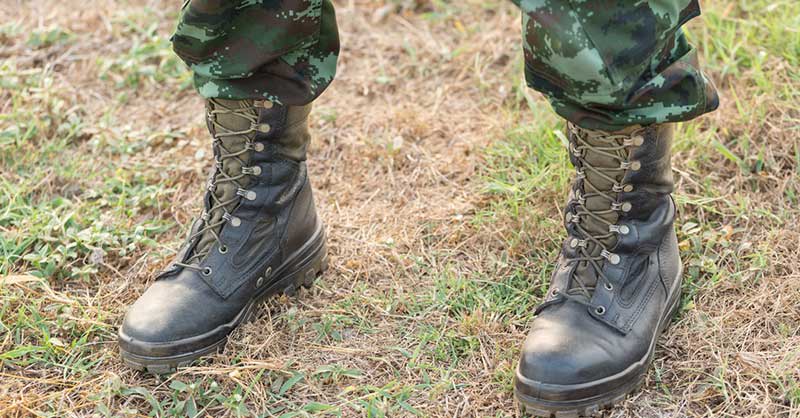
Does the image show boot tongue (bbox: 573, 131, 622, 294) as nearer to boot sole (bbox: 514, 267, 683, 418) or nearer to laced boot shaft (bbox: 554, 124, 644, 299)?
laced boot shaft (bbox: 554, 124, 644, 299)

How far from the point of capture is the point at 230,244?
1.90m

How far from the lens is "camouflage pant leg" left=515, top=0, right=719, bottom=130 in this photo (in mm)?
1476

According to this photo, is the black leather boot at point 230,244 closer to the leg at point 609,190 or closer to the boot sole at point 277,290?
the boot sole at point 277,290

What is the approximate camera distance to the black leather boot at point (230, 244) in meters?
1.81

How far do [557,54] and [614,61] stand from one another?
0.10 metres

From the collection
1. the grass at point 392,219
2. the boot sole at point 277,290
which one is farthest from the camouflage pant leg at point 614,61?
the boot sole at point 277,290

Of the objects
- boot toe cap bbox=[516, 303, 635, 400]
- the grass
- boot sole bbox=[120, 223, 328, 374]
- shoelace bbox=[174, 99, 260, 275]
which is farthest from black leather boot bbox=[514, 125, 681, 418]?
shoelace bbox=[174, 99, 260, 275]

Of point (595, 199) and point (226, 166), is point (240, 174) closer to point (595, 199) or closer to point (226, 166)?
point (226, 166)

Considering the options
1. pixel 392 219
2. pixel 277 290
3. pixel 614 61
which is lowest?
pixel 392 219

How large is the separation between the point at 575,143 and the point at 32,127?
→ 69.1 inches

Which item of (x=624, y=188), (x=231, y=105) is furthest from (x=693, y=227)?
(x=231, y=105)

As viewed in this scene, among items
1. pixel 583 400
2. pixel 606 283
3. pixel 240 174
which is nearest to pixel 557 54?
pixel 606 283

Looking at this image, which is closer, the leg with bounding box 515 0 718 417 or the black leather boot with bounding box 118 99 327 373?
the leg with bounding box 515 0 718 417

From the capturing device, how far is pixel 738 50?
267 cm
